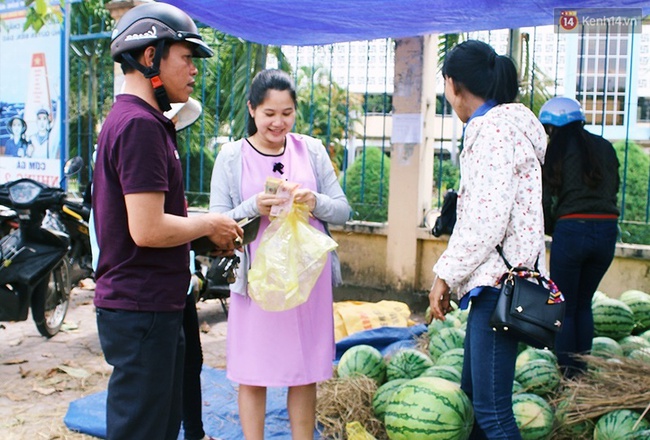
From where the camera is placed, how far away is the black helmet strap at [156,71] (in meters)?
2.30

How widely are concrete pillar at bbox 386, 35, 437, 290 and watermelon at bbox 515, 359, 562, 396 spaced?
2.80 meters

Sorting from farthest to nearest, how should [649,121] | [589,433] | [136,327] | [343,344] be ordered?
[649,121] < [343,344] < [589,433] < [136,327]

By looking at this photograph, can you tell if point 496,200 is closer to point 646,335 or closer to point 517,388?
point 517,388

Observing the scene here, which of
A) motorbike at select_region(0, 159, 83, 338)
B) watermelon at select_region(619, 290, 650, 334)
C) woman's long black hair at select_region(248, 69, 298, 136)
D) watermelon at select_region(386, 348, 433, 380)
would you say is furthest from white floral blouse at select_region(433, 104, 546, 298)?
motorbike at select_region(0, 159, 83, 338)

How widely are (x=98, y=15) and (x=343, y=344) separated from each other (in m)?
9.56

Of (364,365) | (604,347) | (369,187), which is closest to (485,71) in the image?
(364,365)

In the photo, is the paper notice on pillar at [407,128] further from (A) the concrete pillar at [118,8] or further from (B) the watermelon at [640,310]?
(A) the concrete pillar at [118,8]

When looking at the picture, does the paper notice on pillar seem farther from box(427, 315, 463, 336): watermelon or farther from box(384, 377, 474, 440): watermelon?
box(384, 377, 474, 440): watermelon

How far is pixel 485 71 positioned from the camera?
2740mm

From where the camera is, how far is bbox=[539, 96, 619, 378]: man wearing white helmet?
4.21 meters

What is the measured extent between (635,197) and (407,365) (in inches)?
143

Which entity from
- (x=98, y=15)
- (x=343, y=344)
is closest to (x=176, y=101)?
(x=343, y=344)

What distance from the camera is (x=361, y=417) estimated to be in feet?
12.3

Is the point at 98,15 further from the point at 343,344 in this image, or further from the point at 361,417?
the point at 361,417
